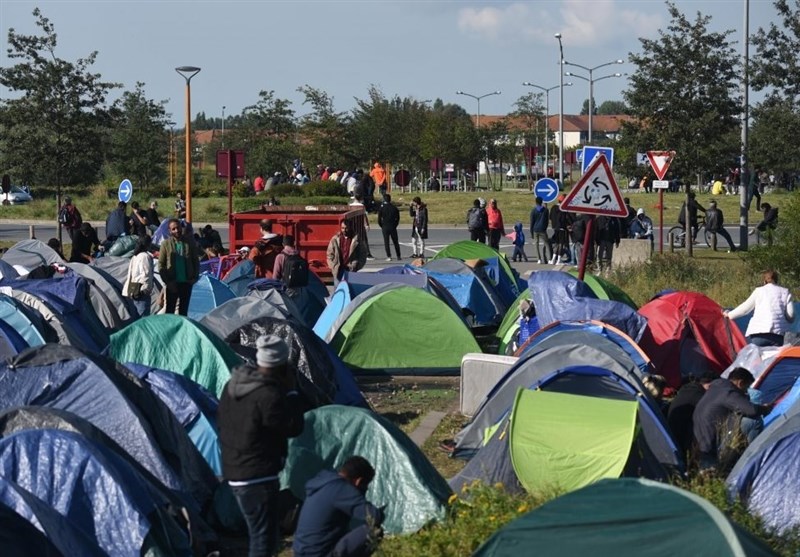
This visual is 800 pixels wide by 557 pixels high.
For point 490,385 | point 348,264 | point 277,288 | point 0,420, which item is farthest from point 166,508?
point 348,264

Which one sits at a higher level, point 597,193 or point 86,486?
point 597,193

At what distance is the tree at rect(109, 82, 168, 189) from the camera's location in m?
58.5

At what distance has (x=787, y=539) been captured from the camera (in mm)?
7562

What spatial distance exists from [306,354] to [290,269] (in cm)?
486

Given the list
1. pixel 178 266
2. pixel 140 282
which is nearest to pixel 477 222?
pixel 140 282

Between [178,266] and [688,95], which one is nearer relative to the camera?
[178,266]

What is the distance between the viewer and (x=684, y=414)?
1110 centimetres

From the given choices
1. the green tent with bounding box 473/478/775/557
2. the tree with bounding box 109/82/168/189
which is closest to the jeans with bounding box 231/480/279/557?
the green tent with bounding box 473/478/775/557

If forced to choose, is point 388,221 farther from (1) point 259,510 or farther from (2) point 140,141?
(2) point 140,141

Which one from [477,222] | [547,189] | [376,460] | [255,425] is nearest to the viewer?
[255,425]

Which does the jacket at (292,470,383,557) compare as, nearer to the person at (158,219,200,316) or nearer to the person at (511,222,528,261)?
the person at (158,219,200,316)

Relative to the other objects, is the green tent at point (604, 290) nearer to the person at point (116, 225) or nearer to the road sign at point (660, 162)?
the road sign at point (660, 162)

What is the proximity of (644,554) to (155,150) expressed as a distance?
5661 cm

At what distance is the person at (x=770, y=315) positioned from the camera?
14.5m
